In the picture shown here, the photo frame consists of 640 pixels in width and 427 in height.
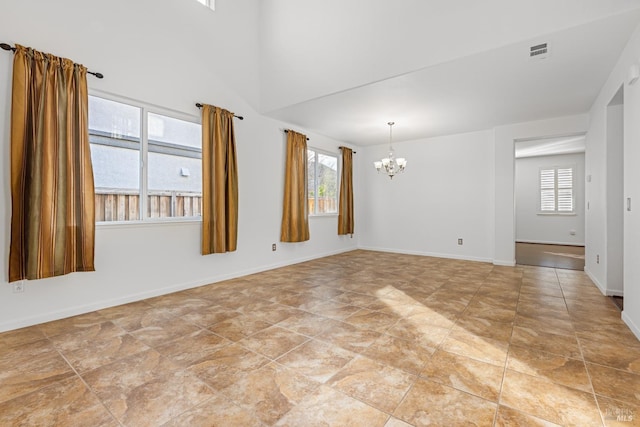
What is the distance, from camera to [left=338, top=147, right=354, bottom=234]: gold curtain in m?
6.76

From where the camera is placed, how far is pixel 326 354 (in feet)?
7.24

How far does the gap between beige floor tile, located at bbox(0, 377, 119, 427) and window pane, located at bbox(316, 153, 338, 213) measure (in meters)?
4.93

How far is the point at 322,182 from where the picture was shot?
21.5ft

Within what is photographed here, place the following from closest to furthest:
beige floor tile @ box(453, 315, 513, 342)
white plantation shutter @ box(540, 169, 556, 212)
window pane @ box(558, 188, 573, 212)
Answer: beige floor tile @ box(453, 315, 513, 342), window pane @ box(558, 188, 573, 212), white plantation shutter @ box(540, 169, 556, 212)

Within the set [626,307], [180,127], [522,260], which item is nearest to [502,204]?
[522,260]

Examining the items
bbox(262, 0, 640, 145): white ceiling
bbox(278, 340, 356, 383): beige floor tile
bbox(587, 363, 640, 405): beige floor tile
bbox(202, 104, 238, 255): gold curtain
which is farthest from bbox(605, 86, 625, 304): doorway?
bbox(202, 104, 238, 255): gold curtain

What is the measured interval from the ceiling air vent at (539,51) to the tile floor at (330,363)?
256 cm

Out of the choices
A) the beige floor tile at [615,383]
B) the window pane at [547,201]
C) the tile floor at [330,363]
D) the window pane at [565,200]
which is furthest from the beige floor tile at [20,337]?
the window pane at [565,200]

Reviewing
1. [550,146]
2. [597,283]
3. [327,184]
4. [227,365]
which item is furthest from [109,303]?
[550,146]

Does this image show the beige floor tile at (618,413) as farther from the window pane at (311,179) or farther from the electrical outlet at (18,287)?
the window pane at (311,179)

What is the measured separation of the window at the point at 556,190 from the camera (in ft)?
26.7

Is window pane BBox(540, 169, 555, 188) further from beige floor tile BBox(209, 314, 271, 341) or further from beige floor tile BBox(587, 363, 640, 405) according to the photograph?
beige floor tile BBox(209, 314, 271, 341)

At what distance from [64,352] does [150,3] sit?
370cm

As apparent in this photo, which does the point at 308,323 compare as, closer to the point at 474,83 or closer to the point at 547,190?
the point at 474,83
